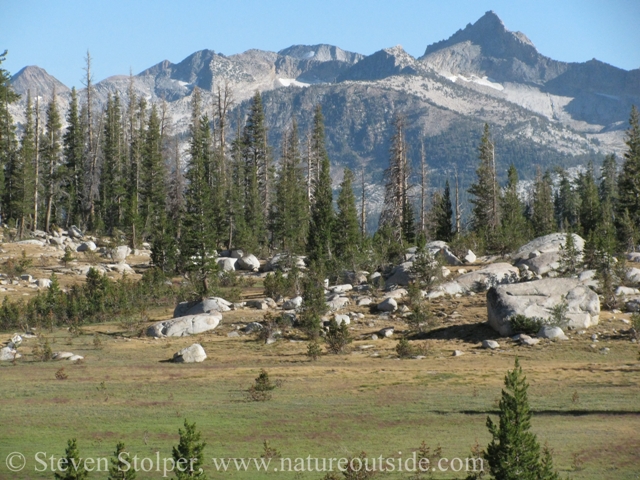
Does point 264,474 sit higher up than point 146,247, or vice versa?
point 146,247

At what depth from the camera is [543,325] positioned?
114 feet

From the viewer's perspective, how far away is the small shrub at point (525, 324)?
34.7 meters

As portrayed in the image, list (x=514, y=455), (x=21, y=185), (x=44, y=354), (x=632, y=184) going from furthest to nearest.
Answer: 1. (x=21, y=185)
2. (x=632, y=184)
3. (x=44, y=354)
4. (x=514, y=455)

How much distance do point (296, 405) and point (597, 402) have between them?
9.30 metres

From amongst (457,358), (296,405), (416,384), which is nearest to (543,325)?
(457,358)

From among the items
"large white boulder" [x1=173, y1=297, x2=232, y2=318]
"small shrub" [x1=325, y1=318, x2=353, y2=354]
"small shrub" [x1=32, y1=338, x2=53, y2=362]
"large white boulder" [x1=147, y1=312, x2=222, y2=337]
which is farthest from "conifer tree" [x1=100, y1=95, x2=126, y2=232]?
"small shrub" [x1=325, y1=318, x2=353, y2=354]

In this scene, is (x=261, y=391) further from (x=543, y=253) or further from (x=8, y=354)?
(x=543, y=253)

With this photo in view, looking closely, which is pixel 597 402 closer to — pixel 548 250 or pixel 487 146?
pixel 548 250

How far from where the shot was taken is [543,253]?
4794 centimetres

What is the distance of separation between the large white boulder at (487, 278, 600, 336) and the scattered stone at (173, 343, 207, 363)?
15233 millimetres

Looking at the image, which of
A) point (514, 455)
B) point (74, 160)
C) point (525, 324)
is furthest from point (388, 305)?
point (74, 160)

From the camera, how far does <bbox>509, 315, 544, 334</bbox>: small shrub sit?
34.7 metres

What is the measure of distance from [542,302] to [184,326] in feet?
63.7

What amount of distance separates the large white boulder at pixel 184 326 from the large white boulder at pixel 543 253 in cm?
2135
